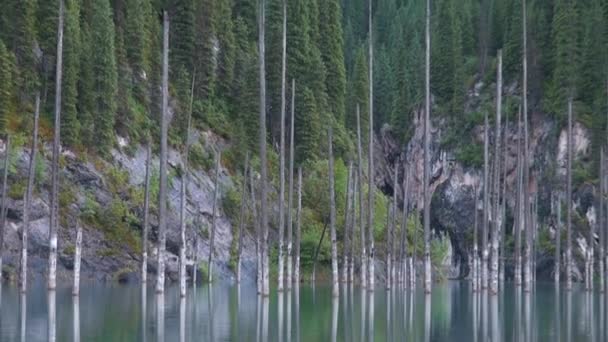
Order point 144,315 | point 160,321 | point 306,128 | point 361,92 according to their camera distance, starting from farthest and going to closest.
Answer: point 361,92
point 306,128
point 144,315
point 160,321

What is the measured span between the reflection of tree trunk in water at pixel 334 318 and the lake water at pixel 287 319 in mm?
32

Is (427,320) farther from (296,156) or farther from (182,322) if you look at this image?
(296,156)

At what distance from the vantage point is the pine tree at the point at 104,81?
245 feet

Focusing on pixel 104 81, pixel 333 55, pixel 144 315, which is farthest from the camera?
pixel 333 55

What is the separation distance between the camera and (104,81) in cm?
7594

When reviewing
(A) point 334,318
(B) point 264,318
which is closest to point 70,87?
(A) point 334,318

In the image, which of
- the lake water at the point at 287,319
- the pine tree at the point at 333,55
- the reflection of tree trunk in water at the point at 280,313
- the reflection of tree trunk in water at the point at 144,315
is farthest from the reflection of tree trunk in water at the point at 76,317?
the pine tree at the point at 333,55

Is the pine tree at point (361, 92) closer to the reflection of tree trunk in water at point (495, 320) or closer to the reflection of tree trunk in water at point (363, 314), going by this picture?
the reflection of tree trunk in water at point (363, 314)

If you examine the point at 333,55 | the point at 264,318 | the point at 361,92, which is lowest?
the point at 264,318

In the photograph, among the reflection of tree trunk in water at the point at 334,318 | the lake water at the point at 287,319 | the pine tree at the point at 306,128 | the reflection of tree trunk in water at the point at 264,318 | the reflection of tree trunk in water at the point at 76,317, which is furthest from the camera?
the pine tree at the point at 306,128

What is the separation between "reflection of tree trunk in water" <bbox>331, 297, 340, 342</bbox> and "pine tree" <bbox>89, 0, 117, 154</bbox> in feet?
100

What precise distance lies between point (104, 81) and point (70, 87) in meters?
4.25

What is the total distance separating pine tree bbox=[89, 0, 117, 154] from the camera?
245 ft

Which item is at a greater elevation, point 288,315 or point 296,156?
point 296,156
